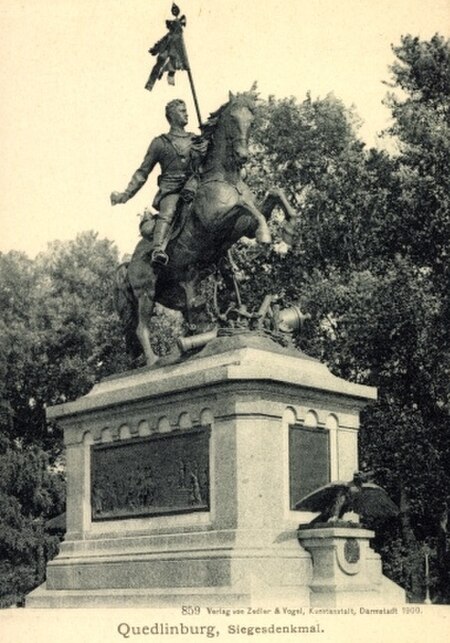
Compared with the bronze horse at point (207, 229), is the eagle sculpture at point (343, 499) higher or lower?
lower

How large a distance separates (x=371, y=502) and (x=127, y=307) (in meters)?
4.48

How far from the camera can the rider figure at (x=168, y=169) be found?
13.7m

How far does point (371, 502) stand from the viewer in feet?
40.4

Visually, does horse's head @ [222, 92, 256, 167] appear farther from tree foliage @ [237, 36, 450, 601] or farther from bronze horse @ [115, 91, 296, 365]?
tree foliage @ [237, 36, 450, 601]

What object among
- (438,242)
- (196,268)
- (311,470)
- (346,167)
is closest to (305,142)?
(346,167)

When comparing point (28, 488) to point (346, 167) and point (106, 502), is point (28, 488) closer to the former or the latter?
point (346, 167)

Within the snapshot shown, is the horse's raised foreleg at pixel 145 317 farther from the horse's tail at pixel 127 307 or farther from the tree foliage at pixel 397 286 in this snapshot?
the tree foliage at pixel 397 286

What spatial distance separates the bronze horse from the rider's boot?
0.68 feet

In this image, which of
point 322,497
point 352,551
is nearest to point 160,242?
point 322,497

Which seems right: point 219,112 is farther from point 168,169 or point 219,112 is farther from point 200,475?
point 200,475

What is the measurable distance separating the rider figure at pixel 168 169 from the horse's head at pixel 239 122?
0.76 m

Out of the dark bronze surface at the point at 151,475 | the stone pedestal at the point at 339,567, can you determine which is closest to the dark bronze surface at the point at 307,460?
the stone pedestal at the point at 339,567

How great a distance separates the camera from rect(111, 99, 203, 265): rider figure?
13.7 m

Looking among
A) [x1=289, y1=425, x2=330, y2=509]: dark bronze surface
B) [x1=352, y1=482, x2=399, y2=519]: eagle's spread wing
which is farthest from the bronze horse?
[x1=352, y1=482, x2=399, y2=519]: eagle's spread wing
